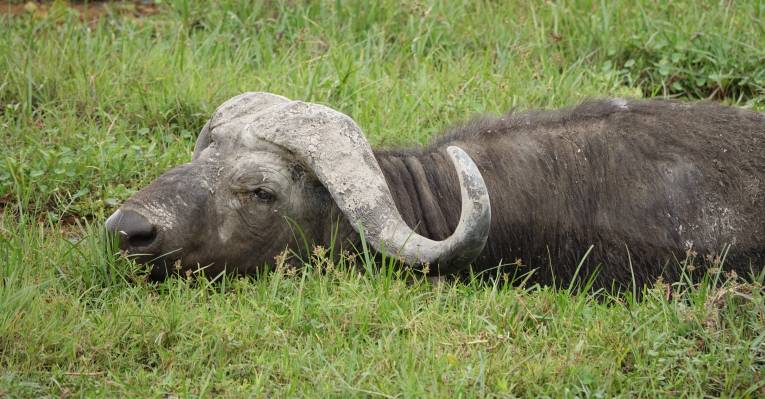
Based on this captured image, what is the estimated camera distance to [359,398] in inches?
175

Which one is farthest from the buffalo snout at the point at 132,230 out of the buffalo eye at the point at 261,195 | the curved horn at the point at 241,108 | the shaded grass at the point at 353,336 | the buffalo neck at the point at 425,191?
the buffalo neck at the point at 425,191

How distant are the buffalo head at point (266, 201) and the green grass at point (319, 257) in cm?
15

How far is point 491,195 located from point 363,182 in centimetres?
72

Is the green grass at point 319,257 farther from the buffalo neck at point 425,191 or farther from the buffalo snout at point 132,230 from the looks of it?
the buffalo neck at point 425,191

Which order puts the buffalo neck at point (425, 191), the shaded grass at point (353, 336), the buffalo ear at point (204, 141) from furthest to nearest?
the buffalo ear at point (204, 141) < the buffalo neck at point (425, 191) < the shaded grass at point (353, 336)

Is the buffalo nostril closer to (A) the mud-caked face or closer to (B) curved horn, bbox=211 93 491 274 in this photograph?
(A) the mud-caked face

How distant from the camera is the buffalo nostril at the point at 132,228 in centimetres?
535

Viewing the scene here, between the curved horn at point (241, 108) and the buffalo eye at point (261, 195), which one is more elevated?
the curved horn at point (241, 108)

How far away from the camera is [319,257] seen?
5438mm

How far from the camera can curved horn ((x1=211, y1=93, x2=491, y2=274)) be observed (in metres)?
5.12

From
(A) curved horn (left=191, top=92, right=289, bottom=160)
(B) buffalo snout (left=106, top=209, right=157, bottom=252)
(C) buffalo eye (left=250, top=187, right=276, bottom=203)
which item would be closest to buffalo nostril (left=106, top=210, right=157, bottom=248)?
(B) buffalo snout (left=106, top=209, right=157, bottom=252)

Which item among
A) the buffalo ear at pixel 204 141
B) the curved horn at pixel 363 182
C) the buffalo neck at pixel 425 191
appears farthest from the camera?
the buffalo ear at pixel 204 141

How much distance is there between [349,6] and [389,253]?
3877 millimetres

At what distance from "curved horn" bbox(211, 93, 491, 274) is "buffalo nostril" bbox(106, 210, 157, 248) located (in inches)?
27.1
